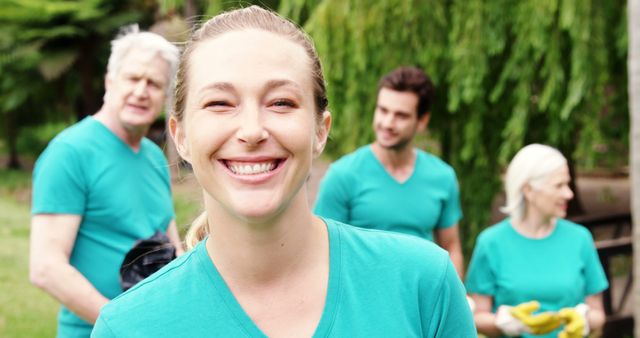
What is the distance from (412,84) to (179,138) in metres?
3.05

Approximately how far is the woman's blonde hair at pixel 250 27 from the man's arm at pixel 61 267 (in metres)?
1.52

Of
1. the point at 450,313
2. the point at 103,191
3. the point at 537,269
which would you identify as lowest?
the point at 537,269

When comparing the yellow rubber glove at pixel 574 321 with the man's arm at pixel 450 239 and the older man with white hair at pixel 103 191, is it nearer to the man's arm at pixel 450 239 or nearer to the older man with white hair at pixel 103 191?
the man's arm at pixel 450 239

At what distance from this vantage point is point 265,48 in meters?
1.69

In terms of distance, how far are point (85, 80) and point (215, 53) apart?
21.3 m

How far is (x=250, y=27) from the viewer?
174 centimetres

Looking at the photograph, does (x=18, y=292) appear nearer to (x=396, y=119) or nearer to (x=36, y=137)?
(x=396, y=119)

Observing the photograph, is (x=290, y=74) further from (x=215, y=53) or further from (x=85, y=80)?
(x=85, y=80)

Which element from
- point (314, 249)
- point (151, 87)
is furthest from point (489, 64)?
point (314, 249)

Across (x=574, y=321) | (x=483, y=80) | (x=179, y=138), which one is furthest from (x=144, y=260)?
(x=483, y=80)

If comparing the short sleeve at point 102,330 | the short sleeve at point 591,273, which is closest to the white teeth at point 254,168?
the short sleeve at point 102,330

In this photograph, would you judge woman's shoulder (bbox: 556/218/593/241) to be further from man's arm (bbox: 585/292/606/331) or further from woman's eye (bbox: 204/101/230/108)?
woman's eye (bbox: 204/101/230/108)

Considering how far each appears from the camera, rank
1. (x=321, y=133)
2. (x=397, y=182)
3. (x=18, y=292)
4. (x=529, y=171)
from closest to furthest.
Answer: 1. (x=321, y=133)
2. (x=529, y=171)
3. (x=397, y=182)
4. (x=18, y=292)

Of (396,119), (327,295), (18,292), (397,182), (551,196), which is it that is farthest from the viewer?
(18,292)
